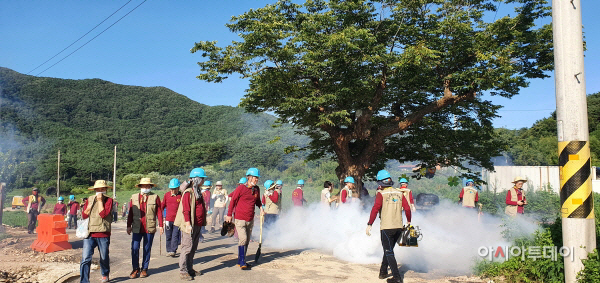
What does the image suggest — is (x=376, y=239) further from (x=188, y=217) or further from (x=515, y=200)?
(x=515, y=200)

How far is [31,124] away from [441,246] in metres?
103

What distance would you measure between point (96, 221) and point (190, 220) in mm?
1485

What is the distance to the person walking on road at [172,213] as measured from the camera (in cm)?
987

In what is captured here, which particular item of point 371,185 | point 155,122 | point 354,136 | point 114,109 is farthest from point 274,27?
point 114,109

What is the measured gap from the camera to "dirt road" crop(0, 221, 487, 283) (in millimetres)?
7574

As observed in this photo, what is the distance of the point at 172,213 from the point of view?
10047mm

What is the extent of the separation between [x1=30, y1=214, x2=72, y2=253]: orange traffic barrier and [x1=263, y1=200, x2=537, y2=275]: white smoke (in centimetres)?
513

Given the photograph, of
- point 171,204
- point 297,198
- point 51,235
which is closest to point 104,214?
point 171,204

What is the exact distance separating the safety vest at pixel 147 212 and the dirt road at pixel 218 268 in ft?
2.75

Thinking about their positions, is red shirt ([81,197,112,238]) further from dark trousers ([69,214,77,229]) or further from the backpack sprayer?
dark trousers ([69,214,77,229])

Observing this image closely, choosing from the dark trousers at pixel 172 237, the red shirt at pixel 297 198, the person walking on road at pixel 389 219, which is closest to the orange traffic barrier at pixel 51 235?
the dark trousers at pixel 172 237

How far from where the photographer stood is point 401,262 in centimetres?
872

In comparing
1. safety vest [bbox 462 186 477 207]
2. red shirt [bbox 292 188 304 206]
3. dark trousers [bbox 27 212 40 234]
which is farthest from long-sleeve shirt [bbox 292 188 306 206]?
dark trousers [bbox 27 212 40 234]

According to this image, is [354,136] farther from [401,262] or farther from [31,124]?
[31,124]
